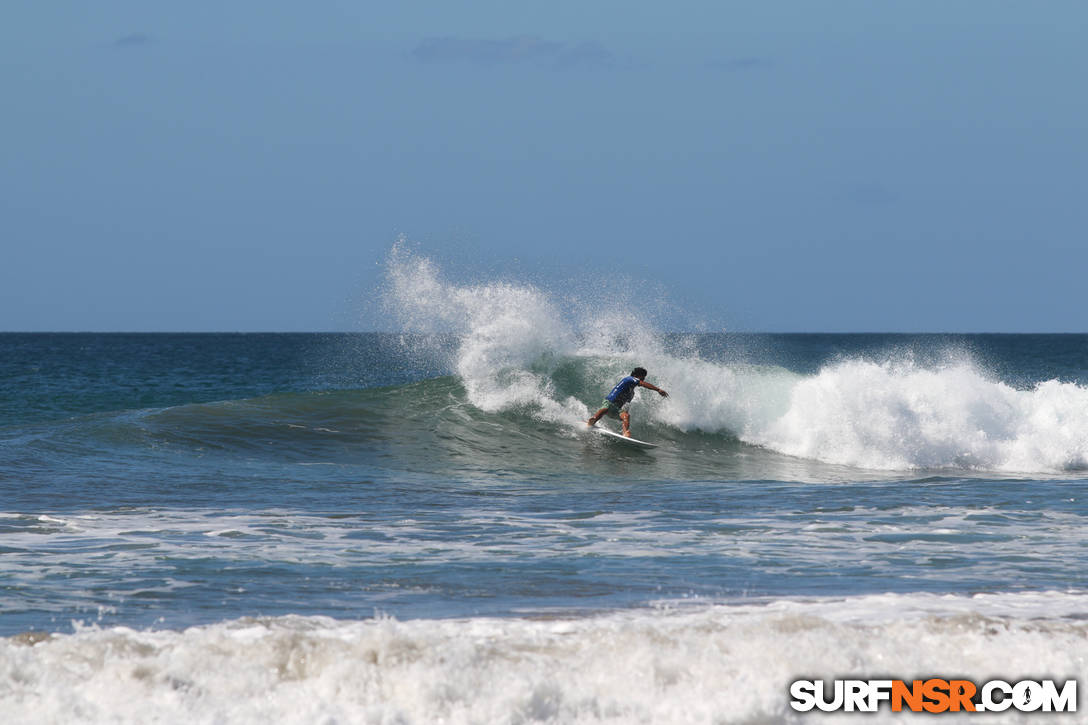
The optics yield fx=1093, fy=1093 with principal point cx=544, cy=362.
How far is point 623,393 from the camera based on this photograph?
1709 cm

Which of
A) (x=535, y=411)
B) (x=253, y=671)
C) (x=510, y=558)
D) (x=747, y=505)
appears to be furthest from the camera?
(x=535, y=411)

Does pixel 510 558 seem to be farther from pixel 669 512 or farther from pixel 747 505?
pixel 747 505

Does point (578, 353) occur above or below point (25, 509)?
above

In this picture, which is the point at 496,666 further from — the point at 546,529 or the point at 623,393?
the point at 623,393

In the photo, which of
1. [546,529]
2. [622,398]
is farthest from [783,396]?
[546,529]

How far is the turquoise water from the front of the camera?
494 cm

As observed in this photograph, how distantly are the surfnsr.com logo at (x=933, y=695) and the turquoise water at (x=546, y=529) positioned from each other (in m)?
0.13

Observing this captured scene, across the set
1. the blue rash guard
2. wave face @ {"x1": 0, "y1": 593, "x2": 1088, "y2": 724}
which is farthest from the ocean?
the blue rash guard

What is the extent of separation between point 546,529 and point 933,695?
4.81 m

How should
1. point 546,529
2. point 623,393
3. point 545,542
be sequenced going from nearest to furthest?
point 545,542, point 546,529, point 623,393

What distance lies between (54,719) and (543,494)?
25.6ft

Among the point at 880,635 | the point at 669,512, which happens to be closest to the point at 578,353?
the point at 669,512

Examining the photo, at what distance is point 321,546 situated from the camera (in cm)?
826

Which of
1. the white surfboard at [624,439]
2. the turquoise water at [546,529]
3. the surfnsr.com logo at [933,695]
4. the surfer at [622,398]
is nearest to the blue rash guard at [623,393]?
the surfer at [622,398]
